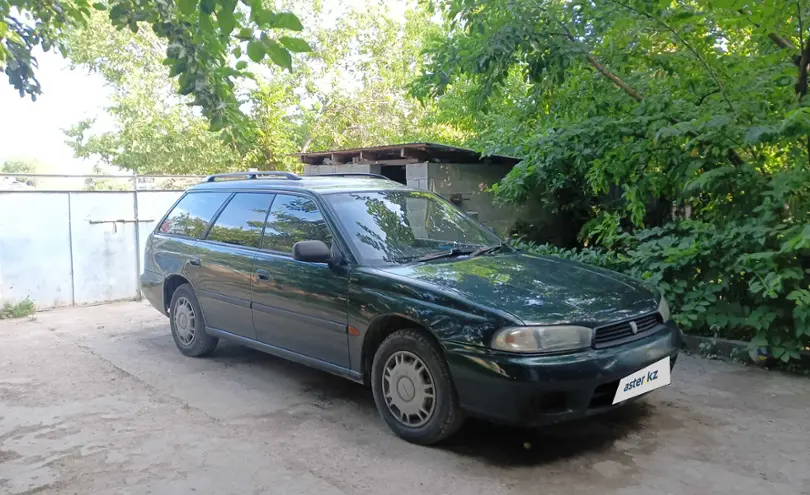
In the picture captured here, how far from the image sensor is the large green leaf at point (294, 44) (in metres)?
3.02

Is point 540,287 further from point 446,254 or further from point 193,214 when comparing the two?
point 193,214

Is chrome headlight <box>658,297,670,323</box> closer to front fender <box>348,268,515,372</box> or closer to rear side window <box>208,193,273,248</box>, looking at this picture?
front fender <box>348,268,515,372</box>

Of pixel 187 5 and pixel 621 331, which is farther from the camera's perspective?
pixel 621 331

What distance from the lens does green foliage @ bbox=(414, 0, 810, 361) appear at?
5.50 metres

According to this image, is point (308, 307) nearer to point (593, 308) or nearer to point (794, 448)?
point (593, 308)

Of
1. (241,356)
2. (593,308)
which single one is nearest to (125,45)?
(241,356)

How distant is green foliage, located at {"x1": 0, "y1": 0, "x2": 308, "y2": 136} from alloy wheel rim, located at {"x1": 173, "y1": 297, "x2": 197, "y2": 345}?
89.2 inches

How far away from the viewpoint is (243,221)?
5.66 m

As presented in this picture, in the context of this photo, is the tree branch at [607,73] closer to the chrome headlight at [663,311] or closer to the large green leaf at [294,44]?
the chrome headlight at [663,311]

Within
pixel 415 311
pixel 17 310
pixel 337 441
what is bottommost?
pixel 337 441

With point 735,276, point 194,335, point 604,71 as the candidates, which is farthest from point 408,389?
point 604,71

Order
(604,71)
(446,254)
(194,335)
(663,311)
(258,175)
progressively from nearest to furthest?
(663,311) < (446,254) < (194,335) < (258,175) < (604,71)

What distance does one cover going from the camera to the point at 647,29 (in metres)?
6.65

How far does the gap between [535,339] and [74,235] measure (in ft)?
27.2
